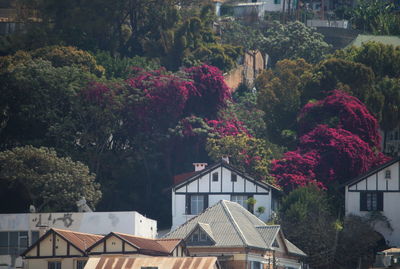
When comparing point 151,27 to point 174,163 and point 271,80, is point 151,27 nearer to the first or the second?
point 271,80

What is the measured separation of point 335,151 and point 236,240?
1590cm

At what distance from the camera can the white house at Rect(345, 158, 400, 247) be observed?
91562 millimetres

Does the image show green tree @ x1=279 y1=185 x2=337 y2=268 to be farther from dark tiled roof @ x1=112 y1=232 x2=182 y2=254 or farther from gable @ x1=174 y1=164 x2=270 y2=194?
dark tiled roof @ x1=112 y1=232 x2=182 y2=254

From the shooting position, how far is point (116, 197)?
97.4 metres

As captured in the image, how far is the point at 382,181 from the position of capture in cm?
9206

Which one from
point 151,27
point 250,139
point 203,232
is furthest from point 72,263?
point 151,27

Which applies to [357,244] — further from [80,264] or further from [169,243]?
[80,264]

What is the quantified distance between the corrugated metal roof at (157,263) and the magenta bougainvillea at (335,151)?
21499 millimetres

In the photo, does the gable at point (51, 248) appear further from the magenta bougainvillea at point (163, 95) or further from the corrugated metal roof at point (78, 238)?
the magenta bougainvillea at point (163, 95)

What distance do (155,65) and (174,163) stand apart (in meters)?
12.6

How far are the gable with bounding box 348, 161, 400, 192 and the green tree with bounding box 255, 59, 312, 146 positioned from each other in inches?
493

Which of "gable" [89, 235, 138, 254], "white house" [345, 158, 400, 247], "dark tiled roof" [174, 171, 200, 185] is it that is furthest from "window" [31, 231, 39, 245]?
"white house" [345, 158, 400, 247]

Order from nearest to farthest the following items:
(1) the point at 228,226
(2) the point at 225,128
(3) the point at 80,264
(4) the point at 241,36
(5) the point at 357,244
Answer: (3) the point at 80,264
(1) the point at 228,226
(5) the point at 357,244
(2) the point at 225,128
(4) the point at 241,36

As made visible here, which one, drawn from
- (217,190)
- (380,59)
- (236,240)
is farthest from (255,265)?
(380,59)
